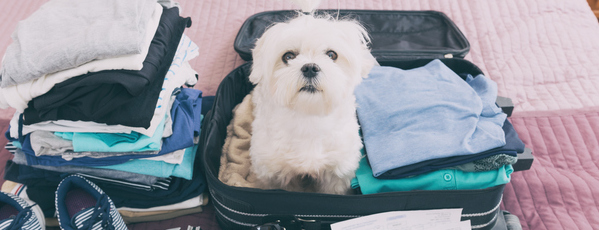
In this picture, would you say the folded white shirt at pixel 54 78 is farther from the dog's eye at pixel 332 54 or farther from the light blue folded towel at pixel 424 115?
the light blue folded towel at pixel 424 115

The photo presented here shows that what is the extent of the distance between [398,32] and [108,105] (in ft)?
4.83

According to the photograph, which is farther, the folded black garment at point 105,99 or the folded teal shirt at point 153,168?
the folded teal shirt at point 153,168

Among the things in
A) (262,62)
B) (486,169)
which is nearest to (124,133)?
(262,62)

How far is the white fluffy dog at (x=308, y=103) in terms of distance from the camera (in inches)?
37.9

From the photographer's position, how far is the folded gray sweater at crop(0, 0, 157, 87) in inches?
35.6

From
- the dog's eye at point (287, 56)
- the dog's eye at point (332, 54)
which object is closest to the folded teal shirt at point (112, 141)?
the dog's eye at point (287, 56)

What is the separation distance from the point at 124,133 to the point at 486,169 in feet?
3.70

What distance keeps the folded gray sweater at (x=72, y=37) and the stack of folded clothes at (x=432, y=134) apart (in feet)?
2.73

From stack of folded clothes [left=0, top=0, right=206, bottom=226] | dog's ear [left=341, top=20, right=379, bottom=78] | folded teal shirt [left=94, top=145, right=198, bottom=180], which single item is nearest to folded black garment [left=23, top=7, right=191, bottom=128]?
stack of folded clothes [left=0, top=0, right=206, bottom=226]

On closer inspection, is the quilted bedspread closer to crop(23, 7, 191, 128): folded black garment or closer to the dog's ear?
crop(23, 7, 191, 128): folded black garment

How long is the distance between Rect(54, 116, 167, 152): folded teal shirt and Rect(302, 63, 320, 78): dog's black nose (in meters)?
0.51

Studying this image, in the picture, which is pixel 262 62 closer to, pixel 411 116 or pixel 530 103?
pixel 411 116

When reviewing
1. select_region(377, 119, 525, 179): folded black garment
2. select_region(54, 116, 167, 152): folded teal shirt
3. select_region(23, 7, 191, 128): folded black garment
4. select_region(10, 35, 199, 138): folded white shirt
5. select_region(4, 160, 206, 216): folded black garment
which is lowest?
select_region(4, 160, 206, 216): folded black garment

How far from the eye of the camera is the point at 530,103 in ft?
5.09
